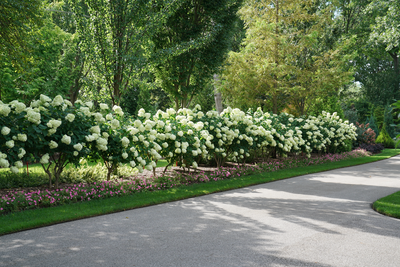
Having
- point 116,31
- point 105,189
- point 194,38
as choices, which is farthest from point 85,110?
point 194,38

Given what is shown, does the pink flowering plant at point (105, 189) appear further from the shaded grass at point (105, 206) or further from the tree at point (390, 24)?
the tree at point (390, 24)

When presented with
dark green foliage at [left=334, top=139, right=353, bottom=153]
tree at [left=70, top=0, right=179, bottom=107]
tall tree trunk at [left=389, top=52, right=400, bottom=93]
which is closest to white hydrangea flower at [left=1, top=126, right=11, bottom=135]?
tree at [left=70, top=0, right=179, bottom=107]

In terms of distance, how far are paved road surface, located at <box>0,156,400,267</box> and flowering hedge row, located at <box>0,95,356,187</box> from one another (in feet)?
5.30

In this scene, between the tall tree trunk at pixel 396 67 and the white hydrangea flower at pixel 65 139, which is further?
the tall tree trunk at pixel 396 67

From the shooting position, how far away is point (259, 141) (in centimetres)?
1054

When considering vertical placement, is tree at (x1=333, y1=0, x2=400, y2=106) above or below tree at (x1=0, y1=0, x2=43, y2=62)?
above

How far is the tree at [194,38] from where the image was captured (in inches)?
446

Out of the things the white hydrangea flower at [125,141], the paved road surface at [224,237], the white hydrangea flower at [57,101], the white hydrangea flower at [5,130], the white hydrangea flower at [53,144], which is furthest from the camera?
the white hydrangea flower at [125,141]

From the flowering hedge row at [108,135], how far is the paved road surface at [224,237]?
1.62 m

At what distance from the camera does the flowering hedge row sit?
552 centimetres

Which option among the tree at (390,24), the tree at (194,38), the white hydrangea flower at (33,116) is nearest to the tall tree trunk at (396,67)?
the tree at (390,24)

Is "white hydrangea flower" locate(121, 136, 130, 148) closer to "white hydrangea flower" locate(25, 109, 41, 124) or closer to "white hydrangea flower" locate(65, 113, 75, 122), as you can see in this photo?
"white hydrangea flower" locate(65, 113, 75, 122)

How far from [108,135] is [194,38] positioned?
6001mm

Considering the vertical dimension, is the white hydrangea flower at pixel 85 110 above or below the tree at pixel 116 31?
below
